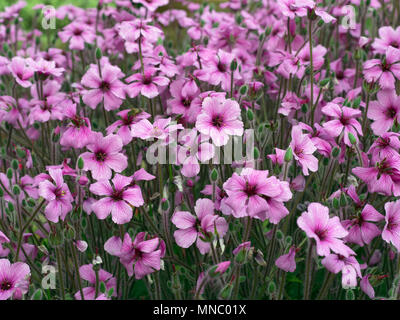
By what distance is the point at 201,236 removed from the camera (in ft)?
2.89

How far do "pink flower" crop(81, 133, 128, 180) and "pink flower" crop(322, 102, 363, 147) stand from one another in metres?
0.48

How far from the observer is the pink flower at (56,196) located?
3.00 feet

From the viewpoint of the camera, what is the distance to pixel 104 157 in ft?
3.40

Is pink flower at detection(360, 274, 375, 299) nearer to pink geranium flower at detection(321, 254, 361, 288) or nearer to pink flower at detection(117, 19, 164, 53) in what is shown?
pink geranium flower at detection(321, 254, 361, 288)

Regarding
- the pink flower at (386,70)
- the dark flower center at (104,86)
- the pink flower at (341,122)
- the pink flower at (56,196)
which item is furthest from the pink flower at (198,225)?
the pink flower at (386,70)

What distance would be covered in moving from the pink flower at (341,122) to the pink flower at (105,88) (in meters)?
0.53

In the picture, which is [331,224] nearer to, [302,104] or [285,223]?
[285,223]

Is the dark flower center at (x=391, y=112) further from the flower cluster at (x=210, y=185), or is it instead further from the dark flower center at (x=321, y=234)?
the dark flower center at (x=321, y=234)

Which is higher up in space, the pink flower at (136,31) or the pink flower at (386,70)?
the pink flower at (136,31)

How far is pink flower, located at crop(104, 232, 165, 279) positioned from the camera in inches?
36.6

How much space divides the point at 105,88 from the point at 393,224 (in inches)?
31.0
